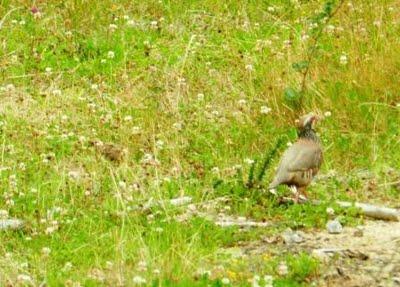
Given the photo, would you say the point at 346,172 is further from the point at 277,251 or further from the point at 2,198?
the point at 2,198

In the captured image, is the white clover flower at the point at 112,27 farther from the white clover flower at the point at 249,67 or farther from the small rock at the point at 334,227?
the small rock at the point at 334,227

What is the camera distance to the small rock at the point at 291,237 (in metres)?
8.76

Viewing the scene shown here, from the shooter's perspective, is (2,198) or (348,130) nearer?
(2,198)

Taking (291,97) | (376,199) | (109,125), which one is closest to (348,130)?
(291,97)

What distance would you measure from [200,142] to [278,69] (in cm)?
152

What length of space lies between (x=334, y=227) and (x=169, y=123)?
9.73 ft

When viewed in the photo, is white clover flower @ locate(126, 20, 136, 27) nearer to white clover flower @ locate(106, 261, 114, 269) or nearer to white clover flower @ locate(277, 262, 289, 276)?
white clover flower @ locate(106, 261, 114, 269)

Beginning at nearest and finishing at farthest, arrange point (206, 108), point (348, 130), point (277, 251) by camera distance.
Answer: point (277, 251)
point (348, 130)
point (206, 108)

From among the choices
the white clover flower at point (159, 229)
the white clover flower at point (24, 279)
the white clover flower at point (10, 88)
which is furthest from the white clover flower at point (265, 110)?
the white clover flower at point (24, 279)

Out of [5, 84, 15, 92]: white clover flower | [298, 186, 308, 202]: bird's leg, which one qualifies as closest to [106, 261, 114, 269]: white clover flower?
[298, 186, 308, 202]: bird's leg

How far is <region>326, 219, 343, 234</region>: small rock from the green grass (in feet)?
0.38

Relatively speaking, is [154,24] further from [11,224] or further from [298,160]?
[11,224]

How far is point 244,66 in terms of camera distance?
41.5 feet

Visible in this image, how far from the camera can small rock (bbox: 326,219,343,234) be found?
894 cm
